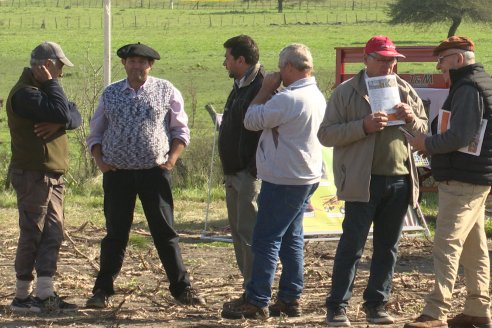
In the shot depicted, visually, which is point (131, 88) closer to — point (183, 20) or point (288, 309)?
point (288, 309)

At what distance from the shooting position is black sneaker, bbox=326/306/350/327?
287 inches

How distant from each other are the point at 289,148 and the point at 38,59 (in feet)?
6.05

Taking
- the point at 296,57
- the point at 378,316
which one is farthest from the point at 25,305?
the point at 296,57

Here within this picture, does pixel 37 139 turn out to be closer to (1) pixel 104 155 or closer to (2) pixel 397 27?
(1) pixel 104 155

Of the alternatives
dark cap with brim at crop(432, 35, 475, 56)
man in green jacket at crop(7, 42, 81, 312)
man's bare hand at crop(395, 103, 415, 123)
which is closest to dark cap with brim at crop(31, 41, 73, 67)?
man in green jacket at crop(7, 42, 81, 312)

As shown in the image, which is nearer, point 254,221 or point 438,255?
point 438,255

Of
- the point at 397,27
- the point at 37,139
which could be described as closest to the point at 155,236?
the point at 37,139

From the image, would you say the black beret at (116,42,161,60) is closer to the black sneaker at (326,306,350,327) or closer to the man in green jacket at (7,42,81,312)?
the man in green jacket at (7,42,81,312)

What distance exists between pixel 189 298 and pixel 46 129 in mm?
1552

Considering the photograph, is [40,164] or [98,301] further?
[98,301]

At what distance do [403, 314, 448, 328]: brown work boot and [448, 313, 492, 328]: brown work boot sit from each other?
0.34 meters

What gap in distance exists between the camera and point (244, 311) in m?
7.48

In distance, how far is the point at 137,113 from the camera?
7730 millimetres

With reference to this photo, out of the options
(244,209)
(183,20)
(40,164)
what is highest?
(40,164)
